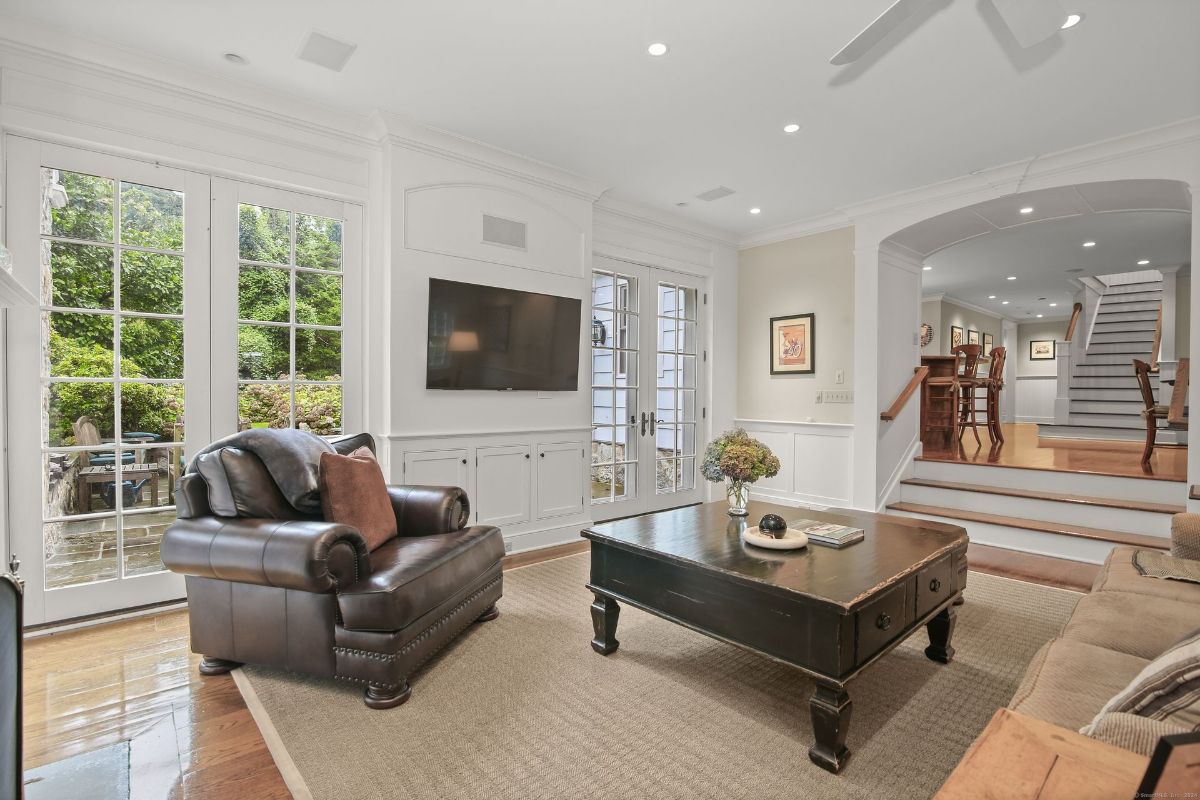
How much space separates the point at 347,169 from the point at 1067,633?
4162 millimetres

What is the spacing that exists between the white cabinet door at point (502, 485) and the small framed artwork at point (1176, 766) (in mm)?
3807

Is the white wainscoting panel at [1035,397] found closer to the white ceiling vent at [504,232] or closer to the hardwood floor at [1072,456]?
the hardwood floor at [1072,456]

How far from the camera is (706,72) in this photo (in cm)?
308

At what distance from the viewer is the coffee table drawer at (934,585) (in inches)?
87.7

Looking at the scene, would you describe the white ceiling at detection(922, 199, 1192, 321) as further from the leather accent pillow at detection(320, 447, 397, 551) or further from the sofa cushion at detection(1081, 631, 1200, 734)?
the leather accent pillow at detection(320, 447, 397, 551)

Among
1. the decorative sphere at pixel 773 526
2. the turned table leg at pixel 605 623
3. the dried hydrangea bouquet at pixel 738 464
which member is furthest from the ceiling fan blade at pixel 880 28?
the turned table leg at pixel 605 623

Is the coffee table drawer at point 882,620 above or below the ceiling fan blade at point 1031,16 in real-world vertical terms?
below

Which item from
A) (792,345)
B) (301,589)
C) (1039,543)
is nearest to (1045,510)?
(1039,543)

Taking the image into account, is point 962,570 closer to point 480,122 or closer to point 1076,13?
point 1076,13

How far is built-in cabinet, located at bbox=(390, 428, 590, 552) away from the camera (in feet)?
12.6

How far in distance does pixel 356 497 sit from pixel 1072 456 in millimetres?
7011

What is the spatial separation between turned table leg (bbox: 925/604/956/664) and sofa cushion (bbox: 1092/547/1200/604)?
0.53 meters

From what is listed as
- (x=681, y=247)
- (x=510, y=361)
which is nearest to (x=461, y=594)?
(x=510, y=361)

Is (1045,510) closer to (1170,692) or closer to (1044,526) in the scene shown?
(1044,526)
